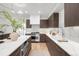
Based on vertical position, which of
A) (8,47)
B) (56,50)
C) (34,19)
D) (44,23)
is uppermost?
(34,19)

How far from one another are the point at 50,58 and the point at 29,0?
48 centimetres

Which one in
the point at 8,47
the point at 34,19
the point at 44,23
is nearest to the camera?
the point at 8,47

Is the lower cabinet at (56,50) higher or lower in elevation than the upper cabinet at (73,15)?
lower

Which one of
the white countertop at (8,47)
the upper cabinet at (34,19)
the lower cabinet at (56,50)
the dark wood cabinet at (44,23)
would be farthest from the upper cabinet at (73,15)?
the dark wood cabinet at (44,23)

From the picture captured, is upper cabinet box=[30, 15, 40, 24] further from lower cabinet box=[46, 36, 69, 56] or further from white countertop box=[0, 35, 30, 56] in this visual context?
white countertop box=[0, 35, 30, 56]

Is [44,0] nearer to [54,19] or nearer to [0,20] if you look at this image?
[0,20]

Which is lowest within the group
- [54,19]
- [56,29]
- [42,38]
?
[42,38]

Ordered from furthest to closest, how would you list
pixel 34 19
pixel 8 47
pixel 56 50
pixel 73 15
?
pixel 34 19, pixel 56 50, pixel 73 15, pixel 8 47

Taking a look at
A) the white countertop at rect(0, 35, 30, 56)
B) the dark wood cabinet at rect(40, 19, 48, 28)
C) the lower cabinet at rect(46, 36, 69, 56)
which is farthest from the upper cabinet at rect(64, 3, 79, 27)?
the dark wood cabinet at rect(40, 19, 48, 28)

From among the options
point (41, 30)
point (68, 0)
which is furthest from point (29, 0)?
point (41, 30)

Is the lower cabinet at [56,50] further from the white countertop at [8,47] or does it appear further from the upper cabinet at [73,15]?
the white countertop at [8,47]

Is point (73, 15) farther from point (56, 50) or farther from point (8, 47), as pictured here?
point (8, 47)

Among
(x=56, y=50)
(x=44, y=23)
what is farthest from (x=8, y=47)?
(x=44, y=23)

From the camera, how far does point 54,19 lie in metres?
5.37
